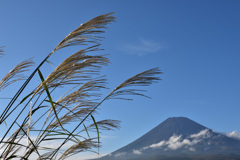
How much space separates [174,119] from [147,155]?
34.2m

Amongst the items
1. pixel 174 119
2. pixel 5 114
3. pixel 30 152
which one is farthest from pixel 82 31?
pixel 174 119

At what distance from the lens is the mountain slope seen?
14175cm

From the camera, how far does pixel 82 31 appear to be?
1.30 m

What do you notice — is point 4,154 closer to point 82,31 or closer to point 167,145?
point 82,31

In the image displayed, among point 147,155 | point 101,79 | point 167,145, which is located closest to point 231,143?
point 167,145

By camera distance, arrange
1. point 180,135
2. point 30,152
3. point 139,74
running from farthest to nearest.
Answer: point 180,135 → point 30,152 → point 139,74

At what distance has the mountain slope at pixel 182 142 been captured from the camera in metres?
142

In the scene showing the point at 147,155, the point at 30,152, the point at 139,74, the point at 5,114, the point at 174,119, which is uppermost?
the point at 174,119

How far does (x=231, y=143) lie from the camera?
6471 inches

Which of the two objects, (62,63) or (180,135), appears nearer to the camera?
(62,63)

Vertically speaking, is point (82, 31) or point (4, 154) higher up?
point (82, 31)

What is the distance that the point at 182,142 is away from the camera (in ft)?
540

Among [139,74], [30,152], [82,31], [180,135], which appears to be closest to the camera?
[82,31]

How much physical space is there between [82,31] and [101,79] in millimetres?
337
